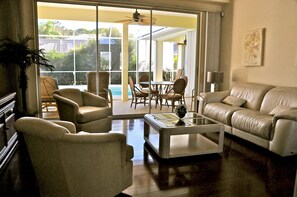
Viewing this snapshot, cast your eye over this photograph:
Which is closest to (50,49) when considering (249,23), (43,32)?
(43,32)

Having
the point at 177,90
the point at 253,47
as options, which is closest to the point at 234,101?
the point at 253,47

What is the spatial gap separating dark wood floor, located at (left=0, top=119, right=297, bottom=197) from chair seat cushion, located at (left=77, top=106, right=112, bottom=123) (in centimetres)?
89

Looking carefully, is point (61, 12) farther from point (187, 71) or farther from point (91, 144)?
point (187, 71)

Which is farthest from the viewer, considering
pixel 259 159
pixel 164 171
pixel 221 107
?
pixel 221 107

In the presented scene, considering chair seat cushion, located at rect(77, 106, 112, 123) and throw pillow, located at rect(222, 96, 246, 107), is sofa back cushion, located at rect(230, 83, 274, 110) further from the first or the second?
chair seat cushion, located at rect(77, 106, 112, 123)

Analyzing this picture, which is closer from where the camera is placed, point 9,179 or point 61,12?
point 9,179

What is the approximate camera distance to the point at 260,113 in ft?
12.9

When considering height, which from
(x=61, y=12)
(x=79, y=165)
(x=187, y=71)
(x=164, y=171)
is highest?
(x=61, y=12)

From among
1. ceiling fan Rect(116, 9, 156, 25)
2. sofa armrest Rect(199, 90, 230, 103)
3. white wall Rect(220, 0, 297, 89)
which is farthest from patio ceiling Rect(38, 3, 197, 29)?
sofa armrest Rect(199, 90, 230, 103)

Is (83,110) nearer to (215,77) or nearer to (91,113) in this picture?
(91,113)

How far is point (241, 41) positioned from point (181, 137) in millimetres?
3067

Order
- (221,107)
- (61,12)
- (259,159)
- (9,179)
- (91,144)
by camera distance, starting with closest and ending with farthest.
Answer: (91,144) < (9,179) < (259,159) < (221,107) < (61,12)

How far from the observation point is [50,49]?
525 cm

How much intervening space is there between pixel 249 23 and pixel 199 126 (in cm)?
327
